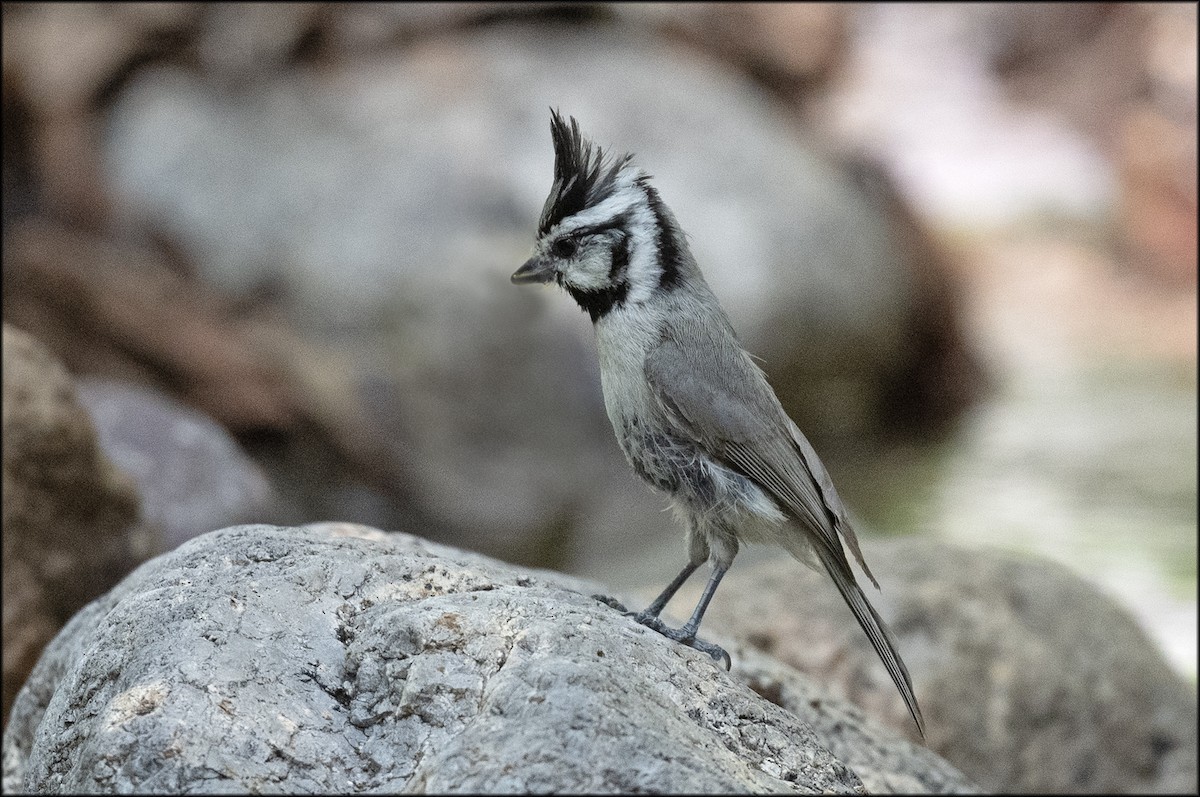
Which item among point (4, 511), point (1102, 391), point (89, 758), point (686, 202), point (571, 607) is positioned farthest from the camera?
point (1102, 391)

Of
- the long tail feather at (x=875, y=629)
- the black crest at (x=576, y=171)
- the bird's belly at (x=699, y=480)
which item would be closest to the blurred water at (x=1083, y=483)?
the long tail feather at (x=875, y=629)

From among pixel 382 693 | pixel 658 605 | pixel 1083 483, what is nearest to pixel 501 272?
pixel 1083 483

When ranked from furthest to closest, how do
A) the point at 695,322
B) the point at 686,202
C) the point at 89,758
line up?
the point at 686,202 < the point at 695,322 < the point at 89,758

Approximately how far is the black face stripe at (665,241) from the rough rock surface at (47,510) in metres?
2.55

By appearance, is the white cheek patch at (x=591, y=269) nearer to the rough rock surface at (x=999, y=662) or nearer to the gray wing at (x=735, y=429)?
the gray wing at (x=735, y=429)

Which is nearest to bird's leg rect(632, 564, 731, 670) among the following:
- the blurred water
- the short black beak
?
the short black beak

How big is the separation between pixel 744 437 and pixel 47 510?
285 centimetres

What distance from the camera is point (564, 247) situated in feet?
11.5

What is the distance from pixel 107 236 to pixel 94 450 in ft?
16.5

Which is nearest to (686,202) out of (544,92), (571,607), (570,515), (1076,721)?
(544,92)

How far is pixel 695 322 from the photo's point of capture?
3482mm

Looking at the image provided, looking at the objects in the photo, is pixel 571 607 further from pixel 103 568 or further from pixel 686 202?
pixel 686 202

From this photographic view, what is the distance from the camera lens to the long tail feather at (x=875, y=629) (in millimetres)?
3184

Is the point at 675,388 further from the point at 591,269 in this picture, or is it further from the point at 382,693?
the point at 382,693
